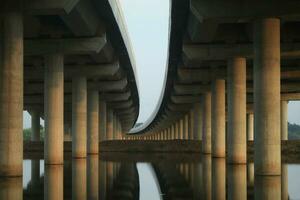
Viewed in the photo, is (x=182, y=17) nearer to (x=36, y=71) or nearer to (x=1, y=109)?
(x=1, y=109)

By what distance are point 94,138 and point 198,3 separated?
91.2 feet

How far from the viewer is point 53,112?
106 feet

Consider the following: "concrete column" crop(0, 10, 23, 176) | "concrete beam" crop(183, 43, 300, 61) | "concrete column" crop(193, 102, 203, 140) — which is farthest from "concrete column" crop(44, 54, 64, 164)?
"concrete column" crop(193, 102, 203, 140)

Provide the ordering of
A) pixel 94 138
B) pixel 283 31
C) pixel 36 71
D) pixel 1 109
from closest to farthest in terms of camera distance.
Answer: pixel 1 109, pixel 283 31, pixel 36 71, pixel 94 138

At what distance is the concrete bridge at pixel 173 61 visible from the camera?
23.8 m

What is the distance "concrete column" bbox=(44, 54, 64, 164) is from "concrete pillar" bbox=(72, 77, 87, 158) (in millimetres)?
9648

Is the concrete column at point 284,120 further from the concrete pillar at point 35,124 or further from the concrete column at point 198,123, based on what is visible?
the concrete pillar at point 35,124

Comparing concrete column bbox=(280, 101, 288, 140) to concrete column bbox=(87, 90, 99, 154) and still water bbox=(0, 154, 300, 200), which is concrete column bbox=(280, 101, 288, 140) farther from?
still water bbox=(0, 154, 300, 200)

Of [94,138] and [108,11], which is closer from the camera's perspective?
[108,11]

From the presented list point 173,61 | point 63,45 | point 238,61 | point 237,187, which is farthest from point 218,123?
point 237,187

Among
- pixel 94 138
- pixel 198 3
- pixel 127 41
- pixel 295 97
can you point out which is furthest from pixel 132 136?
pixel 198 3

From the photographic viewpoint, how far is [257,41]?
80.9ft

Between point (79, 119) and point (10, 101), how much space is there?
62.3ft

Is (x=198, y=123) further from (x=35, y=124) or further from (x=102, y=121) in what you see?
(x=35, y=124)
